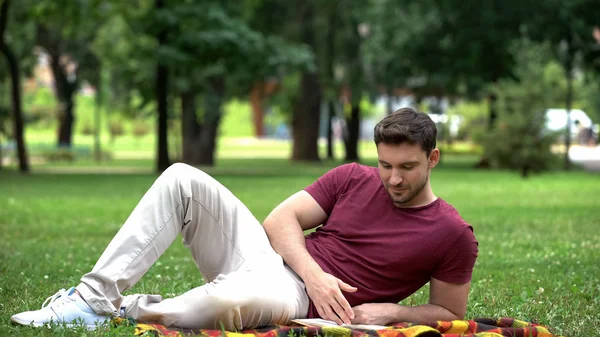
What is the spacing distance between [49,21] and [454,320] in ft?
99.1

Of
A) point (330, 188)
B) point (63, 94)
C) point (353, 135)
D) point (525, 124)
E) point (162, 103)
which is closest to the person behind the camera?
point (330, 188)

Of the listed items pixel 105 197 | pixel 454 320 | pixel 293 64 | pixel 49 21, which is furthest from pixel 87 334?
pixel 49 21

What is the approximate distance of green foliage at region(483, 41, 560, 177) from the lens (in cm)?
3212

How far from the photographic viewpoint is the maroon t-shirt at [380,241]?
18.6ft

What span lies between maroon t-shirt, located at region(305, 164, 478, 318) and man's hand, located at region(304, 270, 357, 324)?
0.45 feet

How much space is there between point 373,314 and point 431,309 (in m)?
0.33

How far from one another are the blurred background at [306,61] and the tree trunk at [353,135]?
60 mm

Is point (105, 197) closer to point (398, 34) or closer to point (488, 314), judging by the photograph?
point (488, 314)

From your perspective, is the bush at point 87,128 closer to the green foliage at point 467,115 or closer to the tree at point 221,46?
the green foliage at point 467,115

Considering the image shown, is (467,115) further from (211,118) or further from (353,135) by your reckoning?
(211,118)

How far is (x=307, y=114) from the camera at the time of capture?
145 feet

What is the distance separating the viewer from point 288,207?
5996 millimetres

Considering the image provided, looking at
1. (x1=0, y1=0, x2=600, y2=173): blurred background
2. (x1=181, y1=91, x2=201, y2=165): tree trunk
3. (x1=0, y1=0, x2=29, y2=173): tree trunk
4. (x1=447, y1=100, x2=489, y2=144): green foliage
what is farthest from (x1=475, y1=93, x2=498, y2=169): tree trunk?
(x1=447, y1=100, x2=489, y2=144): green foliage

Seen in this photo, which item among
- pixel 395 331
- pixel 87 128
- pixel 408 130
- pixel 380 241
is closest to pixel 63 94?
pixel 87 128
